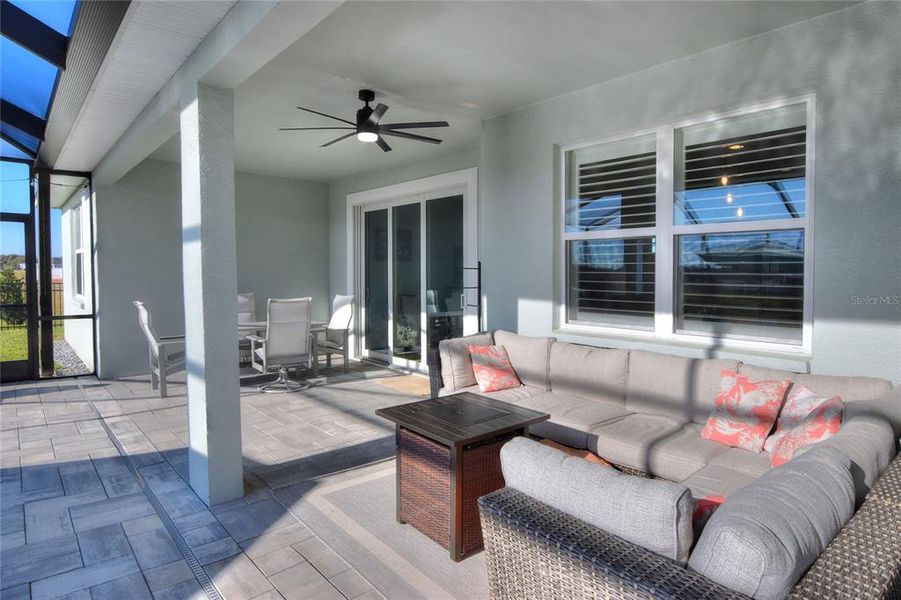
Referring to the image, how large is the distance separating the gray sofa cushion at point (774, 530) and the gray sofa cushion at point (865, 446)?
0.68ft

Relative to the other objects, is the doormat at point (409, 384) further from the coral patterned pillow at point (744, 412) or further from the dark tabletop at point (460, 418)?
the coral patterned pillow at point (744, 412)

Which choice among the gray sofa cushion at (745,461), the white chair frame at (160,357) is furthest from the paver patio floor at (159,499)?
the gray sofa cushion at (745,461)

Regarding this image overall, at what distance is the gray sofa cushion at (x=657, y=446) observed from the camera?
2.77 m

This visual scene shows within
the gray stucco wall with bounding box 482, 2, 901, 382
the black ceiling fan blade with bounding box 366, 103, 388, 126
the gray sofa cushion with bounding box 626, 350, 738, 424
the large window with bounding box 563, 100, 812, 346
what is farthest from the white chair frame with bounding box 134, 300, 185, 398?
the gray stucco wall with bounding box 482, 2, 901, 382

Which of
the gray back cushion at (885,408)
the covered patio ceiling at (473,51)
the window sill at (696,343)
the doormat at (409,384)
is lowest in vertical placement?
the doormat at (409,384)

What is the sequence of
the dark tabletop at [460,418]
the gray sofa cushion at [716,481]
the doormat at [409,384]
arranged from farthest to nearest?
the doormat at [409,384] → the dark tabletop at [460,418] → the gray sofa cushion at [716,481]

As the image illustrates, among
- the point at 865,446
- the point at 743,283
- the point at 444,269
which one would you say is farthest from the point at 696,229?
the point at 444,269

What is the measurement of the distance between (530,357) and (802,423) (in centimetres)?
199

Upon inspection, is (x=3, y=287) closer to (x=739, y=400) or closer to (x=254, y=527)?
(x=254, y=527)

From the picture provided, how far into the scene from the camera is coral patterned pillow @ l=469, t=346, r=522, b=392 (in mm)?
4129

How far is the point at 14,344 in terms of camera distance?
6246 millimetres

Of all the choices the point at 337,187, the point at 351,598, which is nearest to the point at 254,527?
the point at 351,598

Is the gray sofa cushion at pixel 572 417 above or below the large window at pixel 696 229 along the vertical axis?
below

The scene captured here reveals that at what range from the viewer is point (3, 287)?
6.19 metres
